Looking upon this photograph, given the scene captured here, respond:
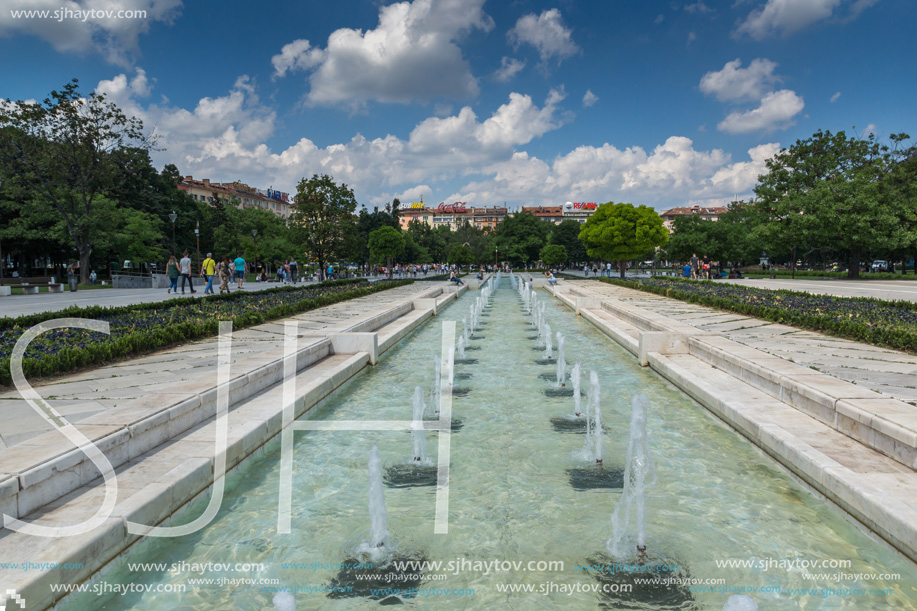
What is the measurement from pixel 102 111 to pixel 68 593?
3120 centimetres

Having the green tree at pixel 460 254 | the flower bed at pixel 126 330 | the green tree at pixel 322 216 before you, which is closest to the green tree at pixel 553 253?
the green tree at pixel 460 254

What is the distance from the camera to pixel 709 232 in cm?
4925

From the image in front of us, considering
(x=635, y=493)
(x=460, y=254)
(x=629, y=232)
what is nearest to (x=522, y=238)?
(x=460, y=254)

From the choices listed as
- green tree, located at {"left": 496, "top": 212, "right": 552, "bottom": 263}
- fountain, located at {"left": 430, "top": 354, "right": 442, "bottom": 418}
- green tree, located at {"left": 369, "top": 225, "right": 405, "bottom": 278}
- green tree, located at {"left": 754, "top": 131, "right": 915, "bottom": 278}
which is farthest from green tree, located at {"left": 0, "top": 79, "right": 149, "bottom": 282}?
green tree, located at {"left": 496, "top": 212, "right": 552, "bottom": 263}

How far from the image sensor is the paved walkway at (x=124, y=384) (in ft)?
14.1

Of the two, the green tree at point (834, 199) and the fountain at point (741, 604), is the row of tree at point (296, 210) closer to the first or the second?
the green tree at point (834, 199)

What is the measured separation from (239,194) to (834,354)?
300 feet

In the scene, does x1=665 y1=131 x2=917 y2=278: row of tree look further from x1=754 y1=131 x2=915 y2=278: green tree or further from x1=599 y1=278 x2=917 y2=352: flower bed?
x1=599 y1=278 x2=917 y2=352: flower bed

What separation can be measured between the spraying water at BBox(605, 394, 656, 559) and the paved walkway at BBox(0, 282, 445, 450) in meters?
3.86

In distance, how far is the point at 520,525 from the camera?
12.1 feet

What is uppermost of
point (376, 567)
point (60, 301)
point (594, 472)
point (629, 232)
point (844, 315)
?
point (629, 232)

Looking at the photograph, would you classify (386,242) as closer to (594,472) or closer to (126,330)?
(126,330)

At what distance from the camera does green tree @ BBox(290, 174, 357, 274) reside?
93.8ft

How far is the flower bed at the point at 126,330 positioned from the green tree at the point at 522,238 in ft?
208
